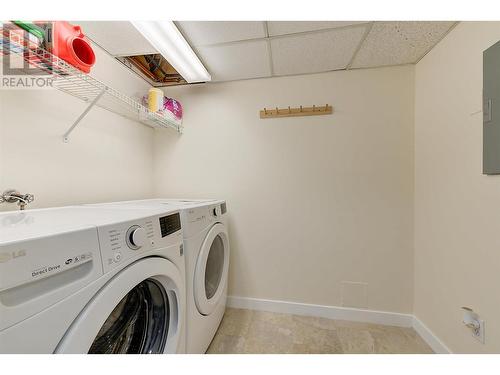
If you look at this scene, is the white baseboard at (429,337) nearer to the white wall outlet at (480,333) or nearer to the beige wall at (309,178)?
the beige wall at (309,178)

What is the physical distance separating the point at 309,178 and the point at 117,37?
158 centimetres

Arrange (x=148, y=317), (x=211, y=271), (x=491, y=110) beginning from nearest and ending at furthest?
1. (x=148, y=317)
2. (x=491, y=110)
3. (x=211, y=271)

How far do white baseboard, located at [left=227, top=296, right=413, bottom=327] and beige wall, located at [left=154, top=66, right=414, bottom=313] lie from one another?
46 millimetres

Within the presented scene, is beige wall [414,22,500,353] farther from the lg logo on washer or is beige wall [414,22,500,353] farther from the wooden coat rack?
the lg logo on washer

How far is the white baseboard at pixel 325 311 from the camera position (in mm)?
1539

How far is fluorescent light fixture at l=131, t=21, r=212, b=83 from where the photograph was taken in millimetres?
1058

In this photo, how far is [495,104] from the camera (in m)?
0.92

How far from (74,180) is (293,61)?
65.7 inches

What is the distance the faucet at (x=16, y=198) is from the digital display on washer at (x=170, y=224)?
26.6 inches

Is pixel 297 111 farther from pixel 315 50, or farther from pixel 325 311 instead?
pixel 325 311

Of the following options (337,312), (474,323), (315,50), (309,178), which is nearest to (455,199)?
(474,323)

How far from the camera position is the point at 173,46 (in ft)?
4.05
